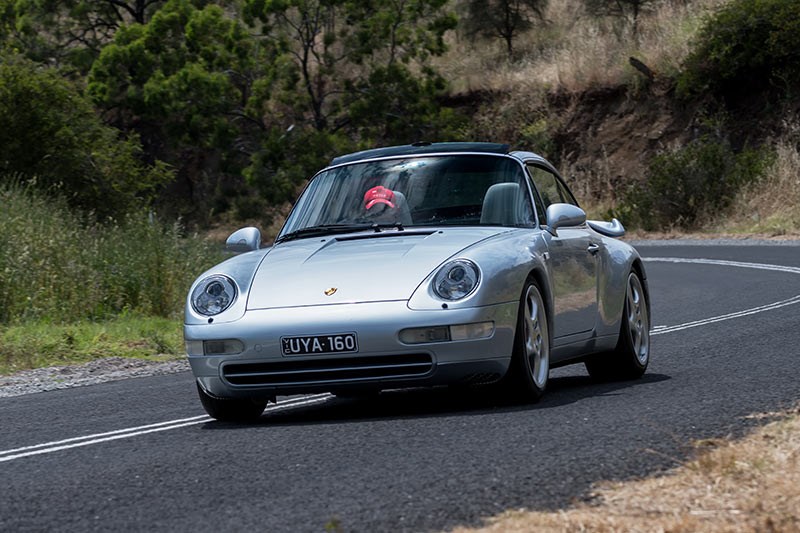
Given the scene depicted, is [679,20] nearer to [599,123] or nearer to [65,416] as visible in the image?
[599,123]

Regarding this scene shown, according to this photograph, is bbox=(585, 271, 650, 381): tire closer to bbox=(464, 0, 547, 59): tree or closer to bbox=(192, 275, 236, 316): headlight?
bbox=(192, 275, 236, 316): headlight

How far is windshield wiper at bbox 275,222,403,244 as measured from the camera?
26.7 ft

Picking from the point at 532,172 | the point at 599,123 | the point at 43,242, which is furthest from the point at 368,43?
the point at 532,172

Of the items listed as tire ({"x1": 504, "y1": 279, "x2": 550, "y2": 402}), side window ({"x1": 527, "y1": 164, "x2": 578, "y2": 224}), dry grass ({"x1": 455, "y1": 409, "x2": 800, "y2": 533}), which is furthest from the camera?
side window ({"x1": 527, "y1": 164, "x2": 578, "y2": 224})

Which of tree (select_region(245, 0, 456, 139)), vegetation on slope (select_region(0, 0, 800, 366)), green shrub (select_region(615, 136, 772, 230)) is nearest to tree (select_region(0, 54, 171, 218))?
vegetation on slope (select_region(0, 0, 800, 366))

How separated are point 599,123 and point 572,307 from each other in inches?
1486

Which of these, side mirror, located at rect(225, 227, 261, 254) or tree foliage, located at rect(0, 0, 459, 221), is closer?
side mirror, located at rect(225, 227, 261, 254)

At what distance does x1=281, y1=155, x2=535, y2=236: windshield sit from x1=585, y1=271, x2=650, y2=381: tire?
1219mm

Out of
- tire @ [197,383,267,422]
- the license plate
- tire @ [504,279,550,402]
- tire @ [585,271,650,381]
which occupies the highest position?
the license plate

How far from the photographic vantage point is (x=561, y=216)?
820 cm

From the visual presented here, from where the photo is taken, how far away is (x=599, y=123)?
1785 inches

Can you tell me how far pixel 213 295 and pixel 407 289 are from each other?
1.08 meters

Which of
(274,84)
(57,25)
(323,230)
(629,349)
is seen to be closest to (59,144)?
(323,230)

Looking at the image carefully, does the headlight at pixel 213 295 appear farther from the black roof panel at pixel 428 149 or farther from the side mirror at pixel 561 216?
the side mirror at pixel 561 216
